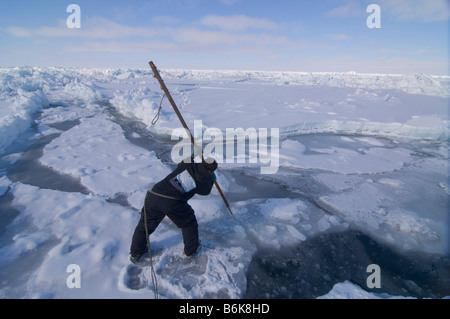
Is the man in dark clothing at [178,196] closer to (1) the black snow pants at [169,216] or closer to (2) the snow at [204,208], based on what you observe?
(1) the black snow pants at [169,216]

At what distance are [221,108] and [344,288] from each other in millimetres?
10089

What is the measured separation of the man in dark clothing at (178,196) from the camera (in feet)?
6.88

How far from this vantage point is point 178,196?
210cm

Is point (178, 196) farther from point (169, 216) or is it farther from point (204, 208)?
point (204, 208)

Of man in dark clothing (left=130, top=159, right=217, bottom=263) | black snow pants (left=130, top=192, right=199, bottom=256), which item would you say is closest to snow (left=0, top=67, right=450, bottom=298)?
black snow pants (left=130, top=192, right=199, bottom=256)

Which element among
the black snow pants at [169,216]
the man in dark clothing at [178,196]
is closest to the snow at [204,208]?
the black snow pants at [169,216]

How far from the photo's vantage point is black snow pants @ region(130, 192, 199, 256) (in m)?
2.10

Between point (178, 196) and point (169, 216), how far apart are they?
8.8 inches

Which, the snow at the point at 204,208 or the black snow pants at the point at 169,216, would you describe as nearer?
the black snow pants at the point at 169,216

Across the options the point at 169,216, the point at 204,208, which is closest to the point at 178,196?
the point at 169,216

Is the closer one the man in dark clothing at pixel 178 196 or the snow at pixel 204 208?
the man in dark clothing at pixel 178 196

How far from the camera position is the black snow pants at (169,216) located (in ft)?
6.89

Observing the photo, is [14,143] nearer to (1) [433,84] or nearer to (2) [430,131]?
(2) [430,131]

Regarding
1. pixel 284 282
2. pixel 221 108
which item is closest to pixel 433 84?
pixel 221 108
